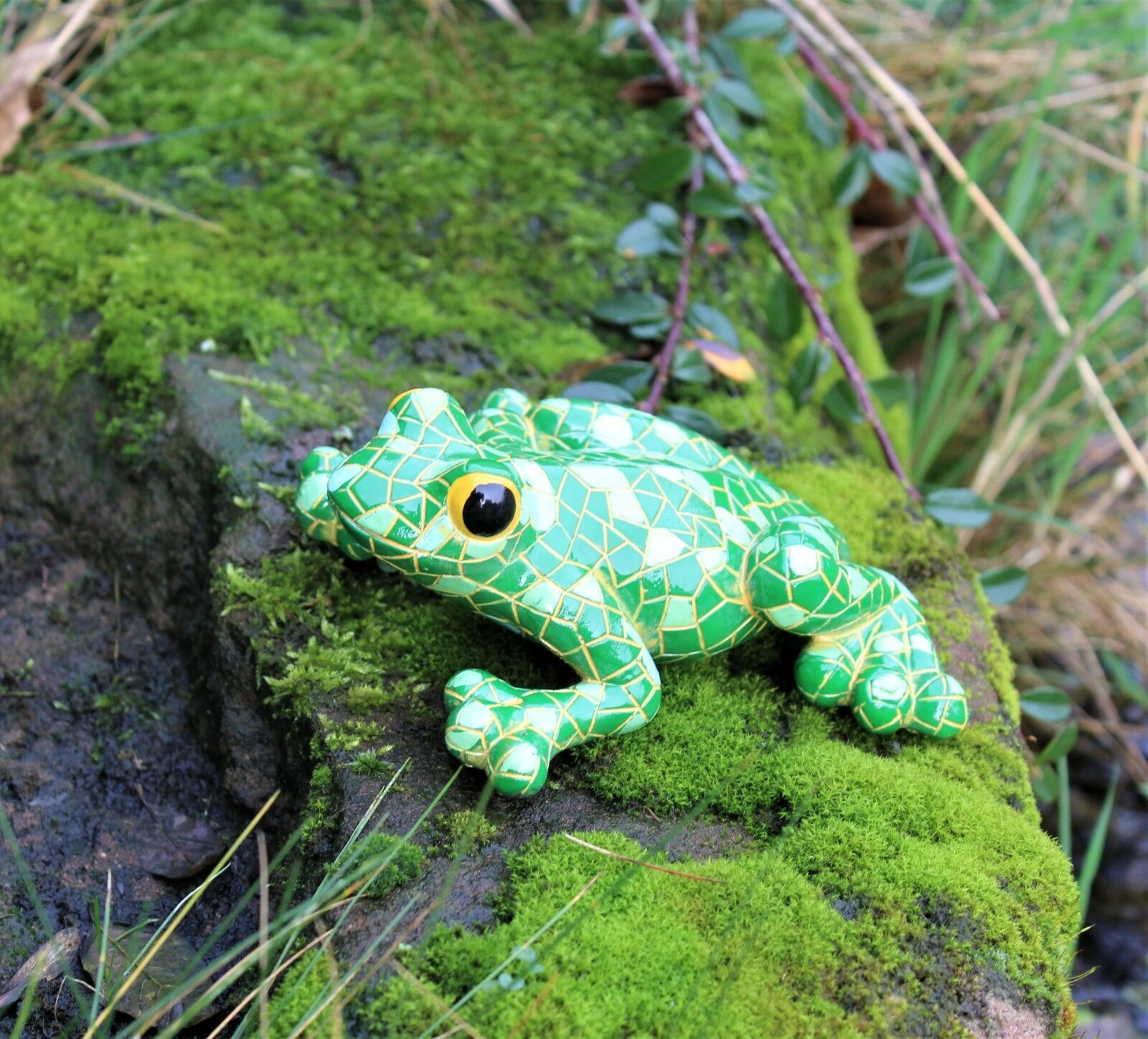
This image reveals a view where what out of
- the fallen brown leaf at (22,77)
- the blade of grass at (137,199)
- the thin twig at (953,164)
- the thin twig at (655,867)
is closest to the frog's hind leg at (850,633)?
the thin twig at (655,867)

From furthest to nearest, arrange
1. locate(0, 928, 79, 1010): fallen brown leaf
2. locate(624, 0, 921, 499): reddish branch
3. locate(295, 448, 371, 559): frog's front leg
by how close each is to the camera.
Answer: locate(624, 0, 921, 499): reddish branch < locate(295, 448, 371, 559): frog's front leg < locate(0, 928, 79, 1010): fallen brown leaf

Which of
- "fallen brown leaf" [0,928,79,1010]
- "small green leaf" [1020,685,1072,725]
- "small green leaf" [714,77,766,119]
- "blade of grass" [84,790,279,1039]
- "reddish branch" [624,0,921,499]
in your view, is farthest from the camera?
"small green leaf" [714,77,766,119]

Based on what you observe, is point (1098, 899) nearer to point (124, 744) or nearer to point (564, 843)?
point (564, 843)

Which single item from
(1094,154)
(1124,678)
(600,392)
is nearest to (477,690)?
(600,392)

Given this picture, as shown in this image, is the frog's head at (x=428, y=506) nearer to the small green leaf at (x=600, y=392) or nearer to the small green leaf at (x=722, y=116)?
the small green leaf at (x=600, y=392)

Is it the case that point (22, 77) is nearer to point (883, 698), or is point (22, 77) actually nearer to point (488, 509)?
point (488, 509)

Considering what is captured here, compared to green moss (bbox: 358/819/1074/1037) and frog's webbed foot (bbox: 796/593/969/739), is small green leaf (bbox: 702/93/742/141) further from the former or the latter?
green moss (bbox: 358/819/1074/1037)

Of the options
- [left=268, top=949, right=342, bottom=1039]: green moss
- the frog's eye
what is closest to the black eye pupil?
the frog's eye
